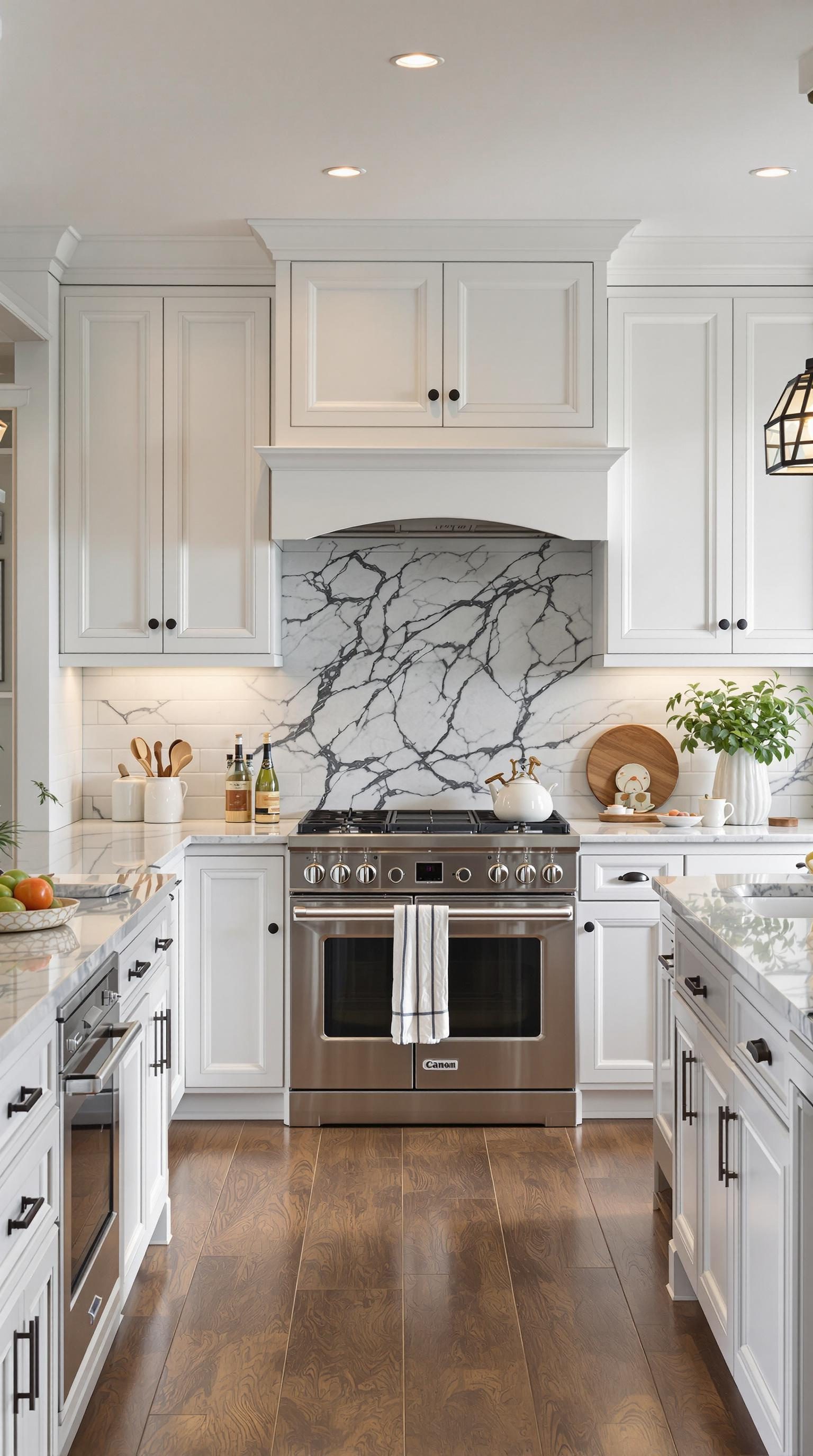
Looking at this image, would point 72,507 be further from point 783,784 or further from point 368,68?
point 783,784

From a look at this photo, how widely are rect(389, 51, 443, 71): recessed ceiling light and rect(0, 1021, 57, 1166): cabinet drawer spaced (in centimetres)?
224

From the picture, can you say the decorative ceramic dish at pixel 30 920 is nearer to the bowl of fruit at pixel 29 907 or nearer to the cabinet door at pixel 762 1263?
the bowl of fruit at pixel 29 907

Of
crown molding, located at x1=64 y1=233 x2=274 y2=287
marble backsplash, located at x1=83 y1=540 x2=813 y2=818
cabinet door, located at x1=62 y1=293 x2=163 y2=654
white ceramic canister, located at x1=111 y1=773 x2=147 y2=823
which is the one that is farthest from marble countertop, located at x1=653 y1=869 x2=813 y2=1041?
crown molding, located at x1=64 y1=233 x2=274 y2=287

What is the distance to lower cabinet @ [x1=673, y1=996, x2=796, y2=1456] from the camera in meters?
1.82

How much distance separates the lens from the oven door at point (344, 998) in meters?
3.82

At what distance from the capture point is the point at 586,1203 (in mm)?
3240

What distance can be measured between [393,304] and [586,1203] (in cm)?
281

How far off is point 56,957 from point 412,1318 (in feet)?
4.12

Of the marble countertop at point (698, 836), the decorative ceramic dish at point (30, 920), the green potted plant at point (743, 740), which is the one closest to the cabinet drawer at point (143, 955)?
the decorative ceramic dish at point (30, 920)

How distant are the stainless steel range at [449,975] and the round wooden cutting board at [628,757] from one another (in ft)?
1.96

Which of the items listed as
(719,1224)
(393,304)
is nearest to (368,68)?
(393,304)

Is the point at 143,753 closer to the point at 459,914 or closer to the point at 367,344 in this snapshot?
the point at 459,914

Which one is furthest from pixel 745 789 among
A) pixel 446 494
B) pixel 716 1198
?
pixel 716 1198

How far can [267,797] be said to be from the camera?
4.12 m
